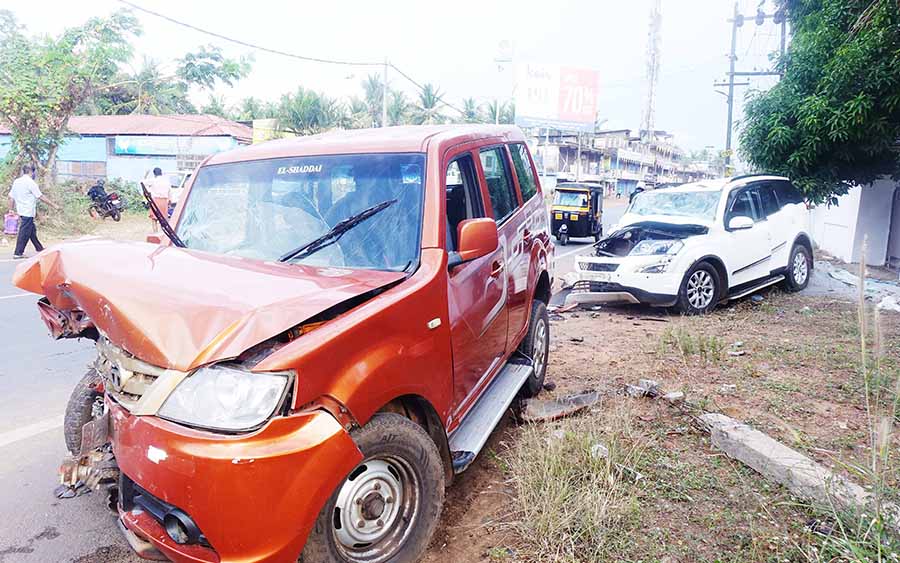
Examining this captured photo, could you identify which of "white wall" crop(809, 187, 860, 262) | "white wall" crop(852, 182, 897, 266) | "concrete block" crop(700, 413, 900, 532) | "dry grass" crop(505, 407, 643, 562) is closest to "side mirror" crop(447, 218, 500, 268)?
"dry grass" crop(505, 407, 643, 562)

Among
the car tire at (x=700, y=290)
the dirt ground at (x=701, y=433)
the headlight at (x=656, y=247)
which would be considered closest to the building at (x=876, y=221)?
the car tire at (x=700, y=290)

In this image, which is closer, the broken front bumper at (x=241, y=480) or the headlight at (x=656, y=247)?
the broken front bumper at (x=241, y=480)

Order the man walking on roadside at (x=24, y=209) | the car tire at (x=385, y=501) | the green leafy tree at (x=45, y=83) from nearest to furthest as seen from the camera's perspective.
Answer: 1. the car tire at (x=385, y=501)
2. the man walking on roadside at (x=24, y=209)
3. the green leafy tree at (x=45, y=83)

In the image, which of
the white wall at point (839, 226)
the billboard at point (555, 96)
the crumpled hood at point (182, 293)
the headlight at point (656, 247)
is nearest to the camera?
the crumpled hood at point (182, 293)

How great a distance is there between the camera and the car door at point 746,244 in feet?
29.0

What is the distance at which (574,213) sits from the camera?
2025 centimetres

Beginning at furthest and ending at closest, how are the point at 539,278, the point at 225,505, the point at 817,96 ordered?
the point at 817,96, the point at 539,278, the point at 225,505

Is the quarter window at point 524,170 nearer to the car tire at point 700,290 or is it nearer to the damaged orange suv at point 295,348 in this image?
the damaged orange suv at point 295,348

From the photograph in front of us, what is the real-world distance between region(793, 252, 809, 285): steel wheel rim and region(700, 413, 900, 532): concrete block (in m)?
7.21

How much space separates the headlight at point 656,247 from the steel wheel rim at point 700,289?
449 millimetres

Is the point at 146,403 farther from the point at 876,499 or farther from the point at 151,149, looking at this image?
the point at 151,149

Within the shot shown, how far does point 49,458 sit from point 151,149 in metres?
29.9

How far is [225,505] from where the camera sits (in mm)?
1960

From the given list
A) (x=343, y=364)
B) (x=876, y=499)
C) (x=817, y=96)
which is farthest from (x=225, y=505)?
(x=817, y=96)
